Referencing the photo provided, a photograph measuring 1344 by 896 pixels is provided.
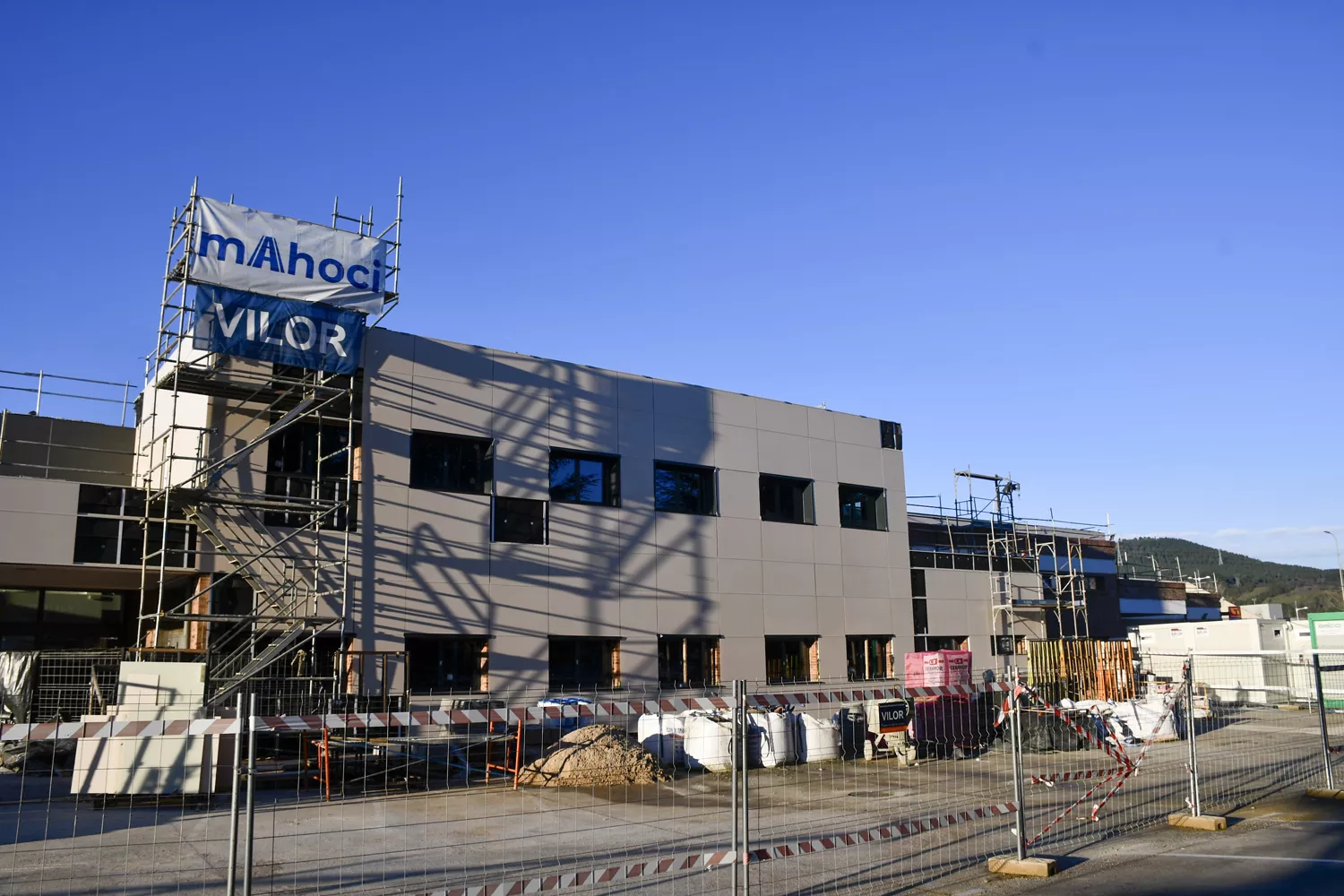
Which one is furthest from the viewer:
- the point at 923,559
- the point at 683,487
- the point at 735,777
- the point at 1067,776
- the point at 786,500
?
the point at 923,559

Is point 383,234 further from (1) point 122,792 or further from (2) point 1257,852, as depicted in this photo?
(2) point 1257,852

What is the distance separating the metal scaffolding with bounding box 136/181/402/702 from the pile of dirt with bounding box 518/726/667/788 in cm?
502

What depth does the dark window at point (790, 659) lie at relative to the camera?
28281 mm

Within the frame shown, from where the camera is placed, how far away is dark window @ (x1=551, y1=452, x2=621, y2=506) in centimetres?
2523

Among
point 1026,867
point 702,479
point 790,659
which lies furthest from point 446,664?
point 1026,867

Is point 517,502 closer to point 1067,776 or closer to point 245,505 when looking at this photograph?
point 245,505

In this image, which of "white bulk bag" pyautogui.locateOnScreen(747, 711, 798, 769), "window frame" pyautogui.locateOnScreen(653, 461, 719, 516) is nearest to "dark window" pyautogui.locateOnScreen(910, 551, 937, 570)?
"window frame" pyautogui.locateOnScreen(653, 461, 719, 516)

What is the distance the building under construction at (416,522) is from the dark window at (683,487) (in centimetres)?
7

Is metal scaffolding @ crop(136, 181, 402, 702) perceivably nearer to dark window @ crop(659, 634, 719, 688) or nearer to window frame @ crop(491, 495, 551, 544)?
window frame @ crop(491, 495, 551, 544)

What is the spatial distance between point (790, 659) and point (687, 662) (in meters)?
3.69

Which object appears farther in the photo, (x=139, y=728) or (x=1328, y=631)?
(x=1328, y=631)

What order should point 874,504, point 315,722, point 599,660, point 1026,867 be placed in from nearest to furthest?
1. point 315,722
2. point 1026,867
3. point 599,660
4. point 874,504

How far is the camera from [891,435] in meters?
32.5

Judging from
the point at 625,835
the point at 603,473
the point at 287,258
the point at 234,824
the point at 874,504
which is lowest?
the point at 625,835
